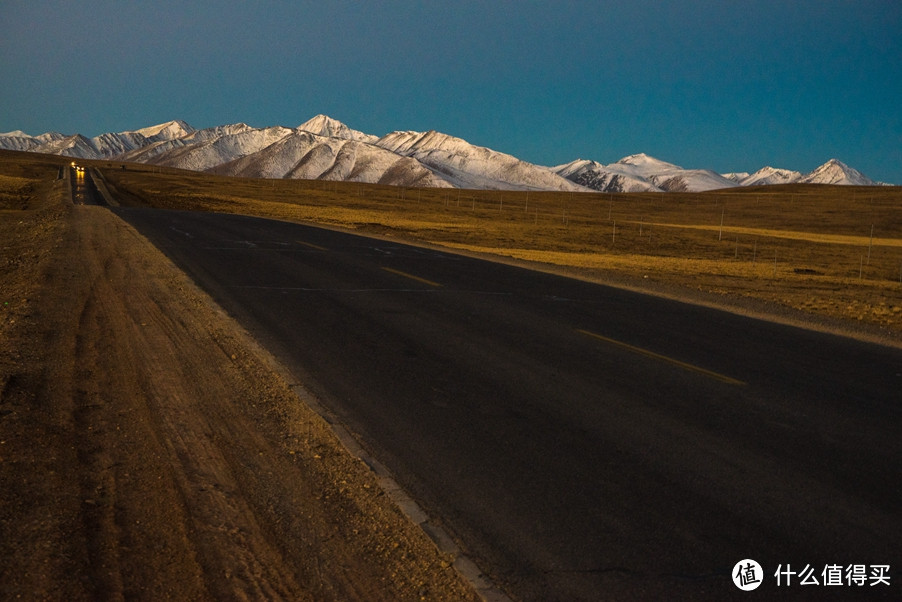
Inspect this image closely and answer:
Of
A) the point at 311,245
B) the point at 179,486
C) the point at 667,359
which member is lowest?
the point at 179,486

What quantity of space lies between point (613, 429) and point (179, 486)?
3616 millimetres

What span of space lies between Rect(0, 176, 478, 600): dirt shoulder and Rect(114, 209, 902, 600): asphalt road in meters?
0.47

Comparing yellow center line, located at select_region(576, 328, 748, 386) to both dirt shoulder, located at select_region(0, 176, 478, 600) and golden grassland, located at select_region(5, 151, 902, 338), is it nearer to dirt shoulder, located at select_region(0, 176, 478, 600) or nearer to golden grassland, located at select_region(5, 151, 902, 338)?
dirt shoulder, located at select_region(0, 176, 478, 600)

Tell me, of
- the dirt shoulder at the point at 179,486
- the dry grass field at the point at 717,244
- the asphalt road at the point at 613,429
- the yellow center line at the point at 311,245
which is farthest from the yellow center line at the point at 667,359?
the yellow center line at the point at 311,245

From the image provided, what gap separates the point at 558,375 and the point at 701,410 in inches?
67.6

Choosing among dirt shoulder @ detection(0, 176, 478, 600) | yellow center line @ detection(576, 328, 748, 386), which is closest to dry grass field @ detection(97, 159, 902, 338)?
yellow center line @ detection(576, 328, 748, 386)

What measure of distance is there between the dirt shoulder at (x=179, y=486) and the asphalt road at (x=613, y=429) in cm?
47

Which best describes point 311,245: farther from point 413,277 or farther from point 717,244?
point 717,244

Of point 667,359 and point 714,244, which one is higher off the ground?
point 667,359

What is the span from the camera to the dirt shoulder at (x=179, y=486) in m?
4.10

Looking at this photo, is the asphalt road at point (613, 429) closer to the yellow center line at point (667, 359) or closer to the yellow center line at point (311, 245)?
the yellow center line at point (667, 359)

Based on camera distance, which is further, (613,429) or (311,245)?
(311,245)

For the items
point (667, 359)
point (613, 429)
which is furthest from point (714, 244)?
point (613, 429)

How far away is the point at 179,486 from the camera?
206 inches
